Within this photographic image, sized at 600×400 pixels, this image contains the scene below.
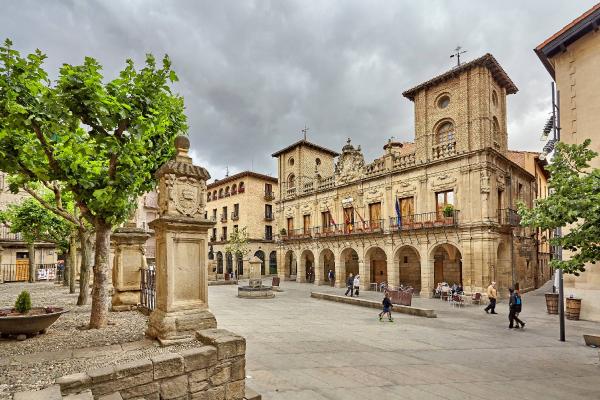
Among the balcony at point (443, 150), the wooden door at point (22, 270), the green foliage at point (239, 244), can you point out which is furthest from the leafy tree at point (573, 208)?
the wooden door at point (22, 270)

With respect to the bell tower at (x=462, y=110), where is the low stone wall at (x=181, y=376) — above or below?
below

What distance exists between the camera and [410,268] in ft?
90.8

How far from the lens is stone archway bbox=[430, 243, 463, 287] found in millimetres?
24191

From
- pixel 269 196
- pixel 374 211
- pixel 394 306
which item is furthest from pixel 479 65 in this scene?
pixel 269 196

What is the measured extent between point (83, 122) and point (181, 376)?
4.95 meters

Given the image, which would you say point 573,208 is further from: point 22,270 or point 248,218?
point 248,218

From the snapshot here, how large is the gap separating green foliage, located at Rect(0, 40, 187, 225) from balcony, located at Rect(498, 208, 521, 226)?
21005 mm

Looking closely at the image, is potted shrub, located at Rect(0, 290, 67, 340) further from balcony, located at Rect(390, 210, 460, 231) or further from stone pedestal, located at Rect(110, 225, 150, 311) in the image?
balcony, located at Rect(390, 210, 460, 231)

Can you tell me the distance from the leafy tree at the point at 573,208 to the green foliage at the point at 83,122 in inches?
338

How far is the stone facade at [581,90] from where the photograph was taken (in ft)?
46.4

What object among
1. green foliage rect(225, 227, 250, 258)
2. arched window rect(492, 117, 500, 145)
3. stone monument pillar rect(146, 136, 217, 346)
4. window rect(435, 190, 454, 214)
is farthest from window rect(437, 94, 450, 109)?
green foliage rect(225, 227, 250, 258)

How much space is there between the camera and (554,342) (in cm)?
1079

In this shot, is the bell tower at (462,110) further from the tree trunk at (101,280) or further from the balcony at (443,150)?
the tree trunk at (101,280)

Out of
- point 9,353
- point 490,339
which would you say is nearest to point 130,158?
point 9,353
